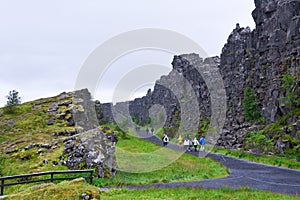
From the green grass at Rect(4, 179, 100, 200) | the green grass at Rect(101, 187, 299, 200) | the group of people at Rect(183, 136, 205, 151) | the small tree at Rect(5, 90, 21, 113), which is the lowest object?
the green grass at Rect(101, 187, 299, 200)

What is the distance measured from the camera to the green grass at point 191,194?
16406 millimetres

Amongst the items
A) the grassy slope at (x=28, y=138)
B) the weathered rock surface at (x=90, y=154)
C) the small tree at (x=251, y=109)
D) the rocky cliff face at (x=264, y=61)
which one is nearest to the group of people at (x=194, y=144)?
the rocky cliff face at (x=264, y=61)

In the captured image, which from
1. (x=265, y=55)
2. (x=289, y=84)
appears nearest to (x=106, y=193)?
(x=289, y=84)

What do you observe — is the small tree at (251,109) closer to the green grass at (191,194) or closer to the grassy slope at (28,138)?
the grassy slope at (28,138)

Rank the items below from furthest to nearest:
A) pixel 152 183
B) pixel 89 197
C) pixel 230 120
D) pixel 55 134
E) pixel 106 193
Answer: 1. pixel 230 120
2. pixel 55 134
3. pixel 152 183
4. pixel 106 193
5. pixel 89 197

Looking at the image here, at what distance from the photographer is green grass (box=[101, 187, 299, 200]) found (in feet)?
53.8

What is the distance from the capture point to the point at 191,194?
57.2 feet

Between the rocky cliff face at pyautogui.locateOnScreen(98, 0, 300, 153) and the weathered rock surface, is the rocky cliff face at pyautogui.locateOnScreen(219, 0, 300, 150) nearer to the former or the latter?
the rocky cliff face at pyautogui.locateOnScreen(98, 0, 300, 153)

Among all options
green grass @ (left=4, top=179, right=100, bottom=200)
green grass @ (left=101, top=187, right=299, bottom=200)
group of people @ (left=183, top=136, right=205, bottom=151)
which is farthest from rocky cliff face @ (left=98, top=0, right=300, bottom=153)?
green grass @ (left=4, top=179, right=100, bottom=200)

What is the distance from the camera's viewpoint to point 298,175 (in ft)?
85.9

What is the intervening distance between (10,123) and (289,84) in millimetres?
41628

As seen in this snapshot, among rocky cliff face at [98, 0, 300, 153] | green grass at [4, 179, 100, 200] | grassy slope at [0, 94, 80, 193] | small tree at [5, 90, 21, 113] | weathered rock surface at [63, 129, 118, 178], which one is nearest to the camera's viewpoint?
green grass at [4, 179, 100, 200]

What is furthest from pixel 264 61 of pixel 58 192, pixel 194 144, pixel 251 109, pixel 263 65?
pixel 58 192

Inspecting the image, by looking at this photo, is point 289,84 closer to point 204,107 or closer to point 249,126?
point 249,126
